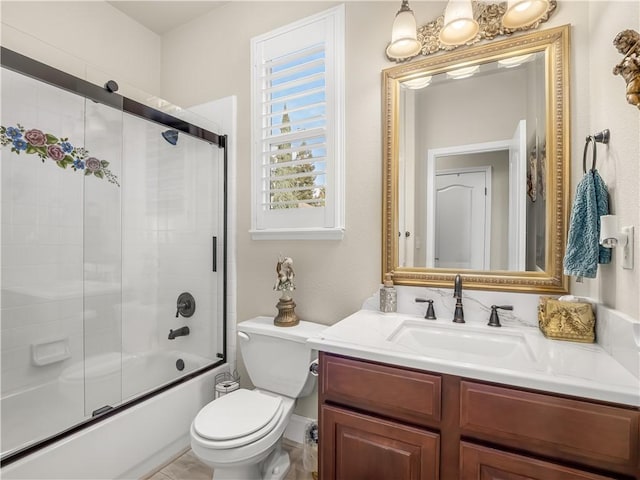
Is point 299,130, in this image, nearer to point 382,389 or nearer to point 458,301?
point 458,301

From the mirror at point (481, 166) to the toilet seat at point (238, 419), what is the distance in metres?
0.87

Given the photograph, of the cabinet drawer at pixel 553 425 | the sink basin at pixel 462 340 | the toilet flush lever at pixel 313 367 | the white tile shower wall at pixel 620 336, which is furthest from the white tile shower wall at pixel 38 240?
the white tile shower wall at pixel 620 336

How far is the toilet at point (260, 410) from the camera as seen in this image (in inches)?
51.1

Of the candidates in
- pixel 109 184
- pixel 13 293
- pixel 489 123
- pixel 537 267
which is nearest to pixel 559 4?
pixel 489 123

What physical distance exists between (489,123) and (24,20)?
8.27ft

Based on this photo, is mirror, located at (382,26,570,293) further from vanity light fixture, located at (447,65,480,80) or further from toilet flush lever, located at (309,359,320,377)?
toilet flush lever, located at (309,359,320,377)

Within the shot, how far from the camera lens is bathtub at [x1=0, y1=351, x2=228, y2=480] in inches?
52.4

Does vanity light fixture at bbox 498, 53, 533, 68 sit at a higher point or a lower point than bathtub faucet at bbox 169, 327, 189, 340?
higher

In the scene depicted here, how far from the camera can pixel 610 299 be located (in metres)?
1.08

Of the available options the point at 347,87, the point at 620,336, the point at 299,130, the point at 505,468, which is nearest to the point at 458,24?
the point at 347,87

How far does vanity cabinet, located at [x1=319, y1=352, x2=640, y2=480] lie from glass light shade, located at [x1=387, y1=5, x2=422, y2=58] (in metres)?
1.38

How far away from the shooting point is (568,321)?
1163 millimetres

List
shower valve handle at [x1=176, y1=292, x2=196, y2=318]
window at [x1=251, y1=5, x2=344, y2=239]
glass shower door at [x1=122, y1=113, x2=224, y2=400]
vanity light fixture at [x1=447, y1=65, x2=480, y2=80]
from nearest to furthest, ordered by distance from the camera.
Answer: vanity light fixture at [x1=447, y1=65, x2=480, y2=80] → window at [x1=251, y1=5, x2=344, y2=239] → glass shower door at [x1=122, y1=113, x2=224, y2=400] → shower valve handle at [x1=176, y1=292, x2=196, y2=318]

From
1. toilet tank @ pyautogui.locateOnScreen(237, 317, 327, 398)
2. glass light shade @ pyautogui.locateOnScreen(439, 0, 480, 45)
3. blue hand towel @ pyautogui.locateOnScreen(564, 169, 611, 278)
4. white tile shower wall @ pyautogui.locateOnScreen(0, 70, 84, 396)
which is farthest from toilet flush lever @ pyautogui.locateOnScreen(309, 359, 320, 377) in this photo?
glass light shade @ pyautogui.locateOnScreen(439, 0, 480, 45)
